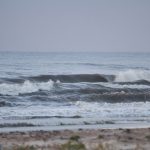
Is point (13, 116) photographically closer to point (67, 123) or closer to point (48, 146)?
point (67, 123)

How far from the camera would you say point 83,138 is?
10.0 meters

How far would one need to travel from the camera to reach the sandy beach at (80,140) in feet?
26.8

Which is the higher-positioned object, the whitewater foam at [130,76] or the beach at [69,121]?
the whitewater foam at [130,76]

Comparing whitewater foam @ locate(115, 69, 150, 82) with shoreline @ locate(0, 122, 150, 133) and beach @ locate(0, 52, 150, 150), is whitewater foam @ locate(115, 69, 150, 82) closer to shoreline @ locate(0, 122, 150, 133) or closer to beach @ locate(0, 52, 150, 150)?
beach @ locate(0, 52, 150, 150)

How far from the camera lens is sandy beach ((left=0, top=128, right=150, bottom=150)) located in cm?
816

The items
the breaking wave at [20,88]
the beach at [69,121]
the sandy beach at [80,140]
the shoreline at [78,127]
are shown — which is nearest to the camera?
the sandy beach at [80,140]

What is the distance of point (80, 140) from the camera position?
9.54m

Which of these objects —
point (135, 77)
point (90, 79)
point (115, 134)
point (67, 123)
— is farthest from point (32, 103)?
point (135, 77)

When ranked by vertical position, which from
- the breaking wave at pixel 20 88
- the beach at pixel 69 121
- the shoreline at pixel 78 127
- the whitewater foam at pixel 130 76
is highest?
the whitewater foam at pixel 130 76

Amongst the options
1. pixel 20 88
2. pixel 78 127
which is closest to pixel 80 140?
pixel 78 127

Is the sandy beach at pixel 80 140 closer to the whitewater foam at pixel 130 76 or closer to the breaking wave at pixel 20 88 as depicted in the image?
the breaking wave at pixel 20 88

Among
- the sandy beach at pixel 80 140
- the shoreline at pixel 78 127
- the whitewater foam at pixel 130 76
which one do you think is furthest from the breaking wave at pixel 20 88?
the sandy beach at pixel 80 140

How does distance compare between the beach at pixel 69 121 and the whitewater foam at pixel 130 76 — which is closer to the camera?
the beach at pixel 69 121

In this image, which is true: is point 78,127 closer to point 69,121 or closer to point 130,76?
point 69,121
